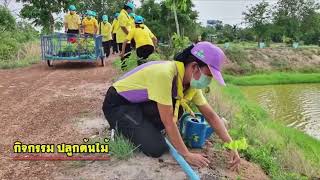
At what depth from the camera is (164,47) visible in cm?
1120

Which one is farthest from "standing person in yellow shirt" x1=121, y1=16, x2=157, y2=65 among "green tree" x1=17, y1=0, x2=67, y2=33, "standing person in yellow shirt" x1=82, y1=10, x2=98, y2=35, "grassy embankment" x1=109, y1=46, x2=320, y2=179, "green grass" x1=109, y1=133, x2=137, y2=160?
"green tree" x1=17, y1=0, x2=67, y2=33

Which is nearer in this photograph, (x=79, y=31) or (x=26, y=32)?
(x=79, y=31)

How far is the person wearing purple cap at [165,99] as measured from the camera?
11.8 ft

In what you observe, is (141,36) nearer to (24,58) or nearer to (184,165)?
(184,165)

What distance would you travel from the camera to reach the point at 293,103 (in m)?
17.2

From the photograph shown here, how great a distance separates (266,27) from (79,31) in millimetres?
22371

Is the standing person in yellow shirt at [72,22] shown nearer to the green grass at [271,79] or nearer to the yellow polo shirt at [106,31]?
the yellow polo shirt at [106,31]

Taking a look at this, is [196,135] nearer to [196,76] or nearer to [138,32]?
[196,76]

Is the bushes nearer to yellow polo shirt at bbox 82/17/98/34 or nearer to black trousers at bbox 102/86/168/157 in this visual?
yellow polo shirt at bbox 82/17/98/34

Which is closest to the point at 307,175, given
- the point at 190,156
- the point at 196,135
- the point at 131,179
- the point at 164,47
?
the point at 196,135

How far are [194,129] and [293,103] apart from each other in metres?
13.9

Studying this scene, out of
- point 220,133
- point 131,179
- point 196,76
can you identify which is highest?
point 196,76

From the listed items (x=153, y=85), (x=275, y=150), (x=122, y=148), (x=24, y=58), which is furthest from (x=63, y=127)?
(x=24, y=58)

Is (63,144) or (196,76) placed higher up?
(196,76)
